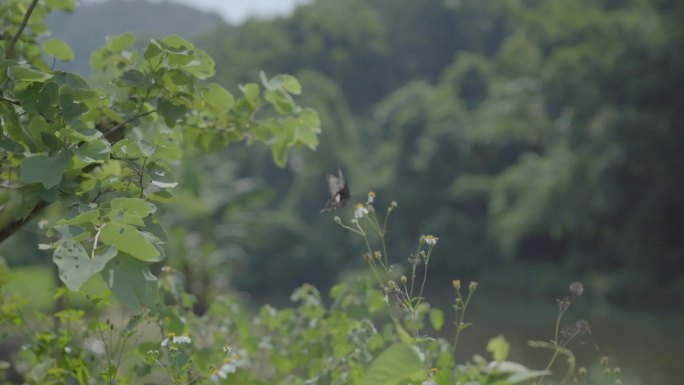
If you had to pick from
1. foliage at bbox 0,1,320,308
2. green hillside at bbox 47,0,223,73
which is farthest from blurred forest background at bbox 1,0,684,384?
foliage at bbox 0,1,320,308

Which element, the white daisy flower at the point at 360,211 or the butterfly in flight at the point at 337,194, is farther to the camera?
the butterfly in flight at the point at 337,194

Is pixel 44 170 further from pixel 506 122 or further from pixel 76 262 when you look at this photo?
pixel 506 122

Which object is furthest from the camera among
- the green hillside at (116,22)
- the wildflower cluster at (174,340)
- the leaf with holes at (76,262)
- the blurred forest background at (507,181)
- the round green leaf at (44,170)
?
the blurred forest background at (507,181)

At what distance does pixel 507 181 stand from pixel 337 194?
2716 cm

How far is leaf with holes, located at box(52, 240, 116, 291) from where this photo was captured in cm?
107

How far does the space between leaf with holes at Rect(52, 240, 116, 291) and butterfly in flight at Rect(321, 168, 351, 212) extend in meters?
0.84

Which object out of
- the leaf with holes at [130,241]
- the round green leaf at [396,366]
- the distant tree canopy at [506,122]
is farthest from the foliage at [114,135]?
the distant tree canopy at [506,122]

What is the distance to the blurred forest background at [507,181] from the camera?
18.0m

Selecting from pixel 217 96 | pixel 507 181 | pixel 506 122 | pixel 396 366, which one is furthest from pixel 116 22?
pixel 506 122

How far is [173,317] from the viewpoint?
1.99 metres

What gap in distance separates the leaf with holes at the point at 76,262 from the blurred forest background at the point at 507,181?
132 cm

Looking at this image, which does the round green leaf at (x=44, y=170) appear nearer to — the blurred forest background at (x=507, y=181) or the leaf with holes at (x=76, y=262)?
the leaf with holes at (x=76, y=262)

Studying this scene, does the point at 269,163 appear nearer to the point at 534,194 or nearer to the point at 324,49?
the point at 324,49

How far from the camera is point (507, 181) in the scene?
93.8ft
